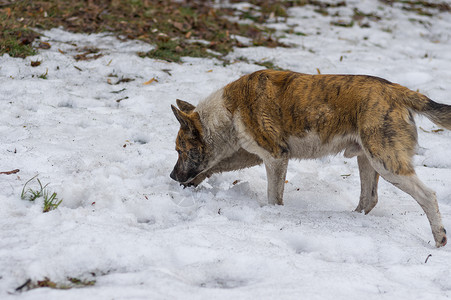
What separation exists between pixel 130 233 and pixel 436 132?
207 inches

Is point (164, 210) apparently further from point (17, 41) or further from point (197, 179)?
point (17, 41)

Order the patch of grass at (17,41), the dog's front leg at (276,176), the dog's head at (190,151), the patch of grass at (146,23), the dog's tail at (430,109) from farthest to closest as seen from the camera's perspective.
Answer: the patch of grass at (146,23) < the patch of grass at (17,41) < the dog's head at (190,151) < the dog's front leg at (276,176) < the dog's tail at (430,109)

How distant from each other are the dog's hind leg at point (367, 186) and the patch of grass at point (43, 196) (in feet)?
10.4

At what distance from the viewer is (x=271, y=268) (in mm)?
3143

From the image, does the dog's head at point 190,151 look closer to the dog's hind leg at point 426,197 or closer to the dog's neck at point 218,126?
the dog's neck at point 218,126

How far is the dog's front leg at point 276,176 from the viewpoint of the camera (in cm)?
462

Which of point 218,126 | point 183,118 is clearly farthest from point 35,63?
point 218,126

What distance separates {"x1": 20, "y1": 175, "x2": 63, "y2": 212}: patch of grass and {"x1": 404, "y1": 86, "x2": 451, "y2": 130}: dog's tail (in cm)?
332

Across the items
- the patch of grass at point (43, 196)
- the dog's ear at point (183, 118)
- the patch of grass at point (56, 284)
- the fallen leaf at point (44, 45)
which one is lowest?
the patch of grass at point (43, 196)

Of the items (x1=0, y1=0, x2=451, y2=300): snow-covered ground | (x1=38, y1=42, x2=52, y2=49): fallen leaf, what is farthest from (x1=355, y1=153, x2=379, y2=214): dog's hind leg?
(x1=38, y1=42, x2=52, y2=49): fallen leaf

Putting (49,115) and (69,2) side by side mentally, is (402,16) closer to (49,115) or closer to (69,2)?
(69,2)

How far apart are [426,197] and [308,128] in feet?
4.13

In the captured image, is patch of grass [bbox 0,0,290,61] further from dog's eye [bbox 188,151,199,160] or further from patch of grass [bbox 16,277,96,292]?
patch of grass [bbox 16,277,96,292]

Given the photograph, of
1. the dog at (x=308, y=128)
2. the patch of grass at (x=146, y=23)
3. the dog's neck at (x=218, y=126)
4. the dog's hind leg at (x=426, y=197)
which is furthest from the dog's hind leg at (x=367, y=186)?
the patch of grass at (x=146, y=23)
